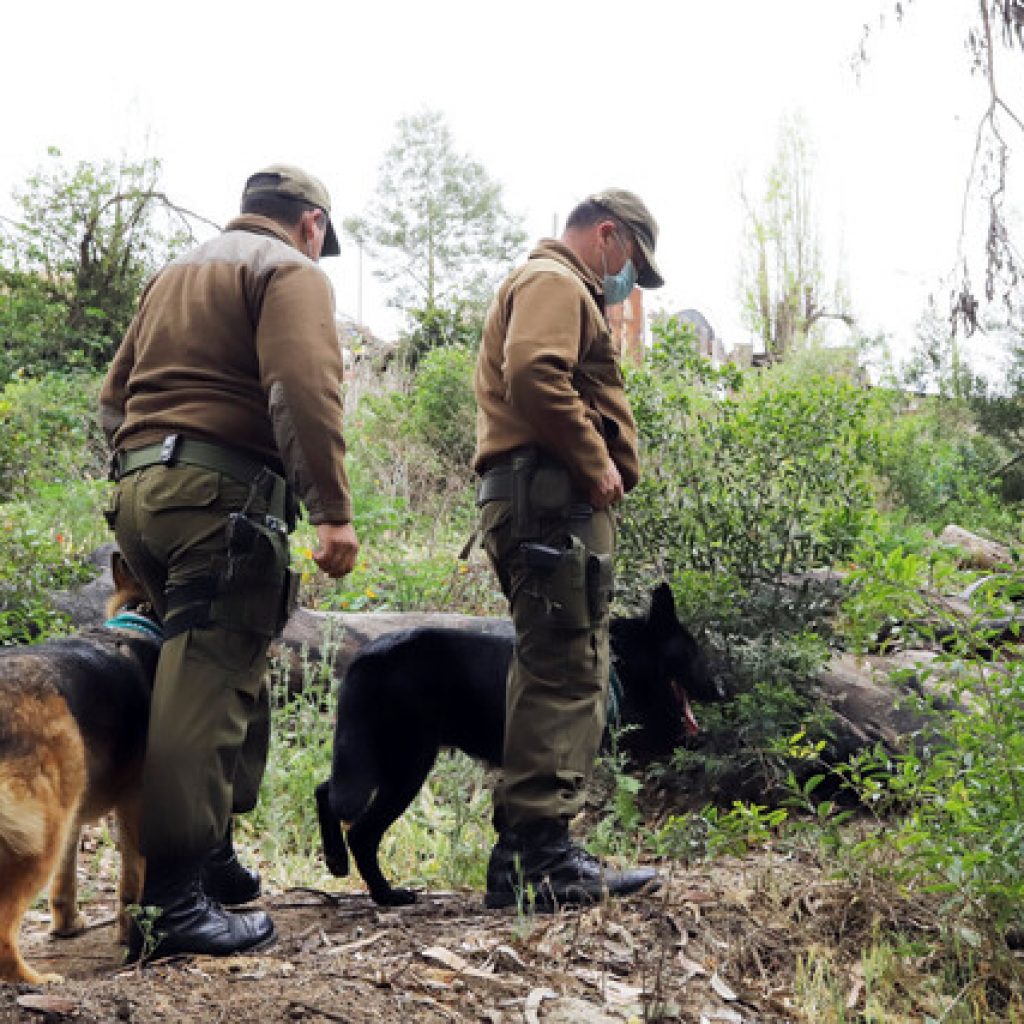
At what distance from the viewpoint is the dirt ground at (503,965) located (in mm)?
2602

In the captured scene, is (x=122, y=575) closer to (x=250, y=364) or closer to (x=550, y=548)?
(x=250, y=364)

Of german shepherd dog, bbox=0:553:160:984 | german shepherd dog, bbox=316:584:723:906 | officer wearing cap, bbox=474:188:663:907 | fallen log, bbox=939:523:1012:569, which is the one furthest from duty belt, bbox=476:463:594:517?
fallen log, bbox=939:523:1012:569

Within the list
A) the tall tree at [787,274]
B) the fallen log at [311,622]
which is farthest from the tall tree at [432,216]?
the fallen log at [311,622]

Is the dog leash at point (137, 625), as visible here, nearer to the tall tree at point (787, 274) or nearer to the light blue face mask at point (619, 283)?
the light blue face mask at point (619, 283)

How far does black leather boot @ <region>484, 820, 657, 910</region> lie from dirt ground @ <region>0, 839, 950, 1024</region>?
8cm

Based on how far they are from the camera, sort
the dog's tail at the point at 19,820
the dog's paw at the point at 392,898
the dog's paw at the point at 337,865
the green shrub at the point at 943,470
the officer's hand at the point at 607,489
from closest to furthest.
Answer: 1. the dog's tail at the point at 19,820
2. the officer's hand at the point at 607,489
3. the dog's paw at the point at 392,898
4. the dog's paw at the point at 337,865
5. the green shrub at the point at 943,470

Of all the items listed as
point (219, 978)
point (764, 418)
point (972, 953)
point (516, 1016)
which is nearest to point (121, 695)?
point (219, 978)

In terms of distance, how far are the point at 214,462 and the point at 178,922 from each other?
1261mm

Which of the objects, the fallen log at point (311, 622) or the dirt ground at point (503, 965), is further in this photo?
the fallen log at point (311, 622)

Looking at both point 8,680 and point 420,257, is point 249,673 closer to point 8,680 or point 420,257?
point 8,680

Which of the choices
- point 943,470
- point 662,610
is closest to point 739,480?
point 662,610

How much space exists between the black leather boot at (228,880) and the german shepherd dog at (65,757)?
33 centimetres

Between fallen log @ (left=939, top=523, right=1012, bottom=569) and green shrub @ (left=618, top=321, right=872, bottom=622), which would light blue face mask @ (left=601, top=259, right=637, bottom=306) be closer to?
green shrub @ (left=618, top=321, right=872, bottom=622)

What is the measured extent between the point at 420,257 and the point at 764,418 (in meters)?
27.5
